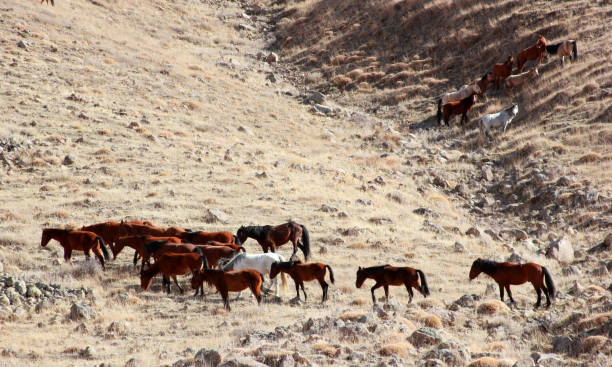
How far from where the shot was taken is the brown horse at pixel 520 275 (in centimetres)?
1414

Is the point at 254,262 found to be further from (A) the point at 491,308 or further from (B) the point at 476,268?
(A) the point at 491,308

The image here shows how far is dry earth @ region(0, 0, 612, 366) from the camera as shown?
462 inches

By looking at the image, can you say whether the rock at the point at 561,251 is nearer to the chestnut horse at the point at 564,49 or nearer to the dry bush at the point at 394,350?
the dry bush at the point at 394,350

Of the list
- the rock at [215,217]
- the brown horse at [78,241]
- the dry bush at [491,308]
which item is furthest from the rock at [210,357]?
the rock at [215,217]

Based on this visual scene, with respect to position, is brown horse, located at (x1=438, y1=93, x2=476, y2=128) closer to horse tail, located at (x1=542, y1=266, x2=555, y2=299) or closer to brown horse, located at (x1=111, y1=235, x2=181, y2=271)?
horse tail, located at (x1=542, y1=266, x2=555, y2=299)

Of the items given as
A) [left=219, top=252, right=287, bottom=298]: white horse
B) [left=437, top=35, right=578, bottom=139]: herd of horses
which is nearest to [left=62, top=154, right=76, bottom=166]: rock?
[left=219, top=252, right=287, bottom=298]: white horse

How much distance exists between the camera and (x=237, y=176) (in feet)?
78.6

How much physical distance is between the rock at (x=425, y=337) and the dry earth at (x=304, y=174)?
0.07 feet

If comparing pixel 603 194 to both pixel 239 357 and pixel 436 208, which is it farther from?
pixel 239 357

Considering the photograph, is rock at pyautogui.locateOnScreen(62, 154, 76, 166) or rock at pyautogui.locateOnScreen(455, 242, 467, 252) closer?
rock at pyautogui.locateOnScreen(455, 242, 467, 252)

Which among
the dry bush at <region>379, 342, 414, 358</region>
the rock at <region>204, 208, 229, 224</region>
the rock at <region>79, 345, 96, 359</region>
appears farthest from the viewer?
the rock at <region>204, 208, 229, 224</region>

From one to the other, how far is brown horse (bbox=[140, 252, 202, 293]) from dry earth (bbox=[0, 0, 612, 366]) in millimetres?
321

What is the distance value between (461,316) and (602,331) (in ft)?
8.58

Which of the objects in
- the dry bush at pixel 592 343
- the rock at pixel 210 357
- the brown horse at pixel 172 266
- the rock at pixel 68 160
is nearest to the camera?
the rock at pixel 210 357
